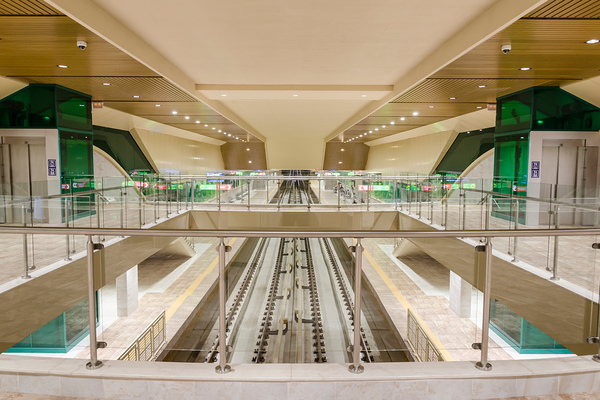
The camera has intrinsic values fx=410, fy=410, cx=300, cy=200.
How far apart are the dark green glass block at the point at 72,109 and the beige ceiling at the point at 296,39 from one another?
2987 millimetres

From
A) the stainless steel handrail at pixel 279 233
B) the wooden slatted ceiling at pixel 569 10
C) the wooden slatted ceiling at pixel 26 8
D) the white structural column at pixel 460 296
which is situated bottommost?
the white structural column at pixel 460 296

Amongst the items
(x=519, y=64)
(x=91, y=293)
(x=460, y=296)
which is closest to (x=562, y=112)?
(x=519, y=64)

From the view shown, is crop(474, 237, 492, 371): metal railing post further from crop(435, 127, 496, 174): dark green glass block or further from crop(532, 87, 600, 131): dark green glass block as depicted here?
crop(435, 127, 496, 174): dark green glass block

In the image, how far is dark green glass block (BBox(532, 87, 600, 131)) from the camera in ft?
31.6

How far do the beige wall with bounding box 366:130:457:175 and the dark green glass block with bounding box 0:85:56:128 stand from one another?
1623 cm

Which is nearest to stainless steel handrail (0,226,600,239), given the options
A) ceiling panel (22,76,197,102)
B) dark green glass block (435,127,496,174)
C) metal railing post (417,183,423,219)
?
ceiling panel (22,76,197,102)

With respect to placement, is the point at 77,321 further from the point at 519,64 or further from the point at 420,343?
the point at 519,64

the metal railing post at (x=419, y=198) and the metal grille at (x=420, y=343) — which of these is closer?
the metal grille at (x=420, y=343)

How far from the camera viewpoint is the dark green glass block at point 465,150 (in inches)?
693

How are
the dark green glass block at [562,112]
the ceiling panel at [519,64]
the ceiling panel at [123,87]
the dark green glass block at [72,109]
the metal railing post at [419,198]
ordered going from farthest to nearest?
1. the metal railing post at [419,198]
2. the dark green glass block at [72,109]
3. the dark green glass block at [562,112]
4. the ceiling panel at [123,87]
5. the ceiling panel at [519,64]

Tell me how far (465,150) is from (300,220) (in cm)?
1087

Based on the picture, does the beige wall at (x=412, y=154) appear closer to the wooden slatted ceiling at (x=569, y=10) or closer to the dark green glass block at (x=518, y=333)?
the wooden slatted ceiling at (x=569, y=10)

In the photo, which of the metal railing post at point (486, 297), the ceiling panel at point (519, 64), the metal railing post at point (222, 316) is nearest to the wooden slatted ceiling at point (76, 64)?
the metal railing post at point (222, 316)

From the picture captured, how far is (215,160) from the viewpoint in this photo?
32.1 metres
